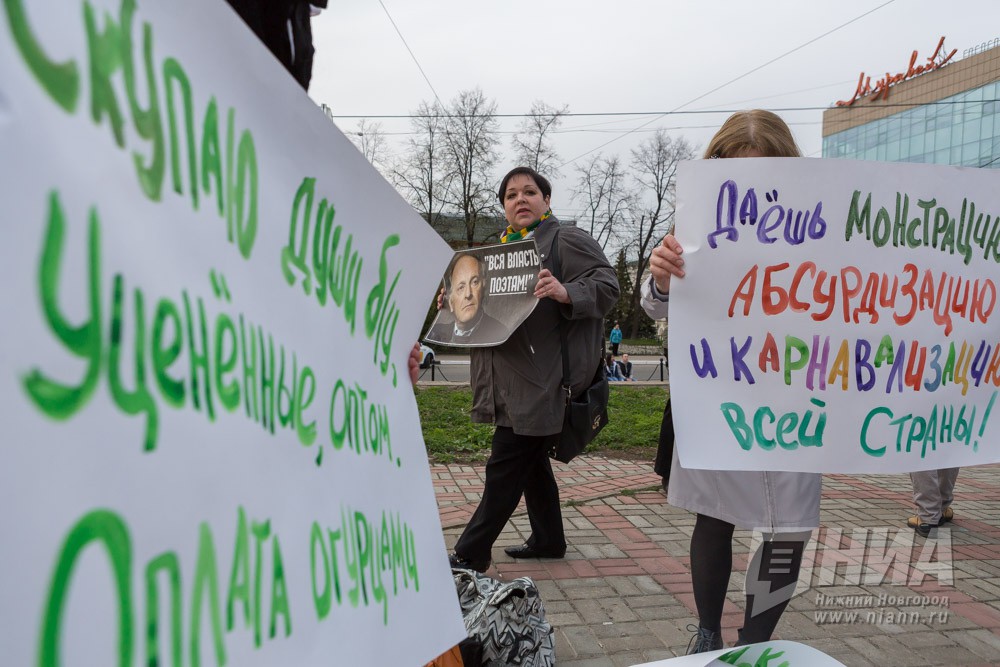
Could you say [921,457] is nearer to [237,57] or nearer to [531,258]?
[531,258]

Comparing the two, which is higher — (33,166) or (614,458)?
(33,166)

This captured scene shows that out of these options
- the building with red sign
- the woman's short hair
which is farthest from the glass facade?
the woman's short hair

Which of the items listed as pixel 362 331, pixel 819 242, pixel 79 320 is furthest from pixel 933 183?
pixel 79 320

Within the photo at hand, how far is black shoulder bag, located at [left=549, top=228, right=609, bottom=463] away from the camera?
3.46m

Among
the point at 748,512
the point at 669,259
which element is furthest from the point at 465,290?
the point at 748,512

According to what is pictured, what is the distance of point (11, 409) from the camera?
2.06 ft

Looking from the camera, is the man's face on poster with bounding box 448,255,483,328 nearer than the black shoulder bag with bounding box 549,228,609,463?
No

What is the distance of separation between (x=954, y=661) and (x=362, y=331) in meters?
2.70

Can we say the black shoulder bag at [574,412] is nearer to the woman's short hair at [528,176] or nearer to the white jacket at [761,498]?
the woman's short hair at [528,176]

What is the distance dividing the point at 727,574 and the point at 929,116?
53229mm

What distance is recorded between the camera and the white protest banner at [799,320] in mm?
2125

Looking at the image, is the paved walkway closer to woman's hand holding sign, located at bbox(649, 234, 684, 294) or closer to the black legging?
the black legging

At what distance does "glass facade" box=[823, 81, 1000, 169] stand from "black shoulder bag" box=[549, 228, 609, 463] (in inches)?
1679

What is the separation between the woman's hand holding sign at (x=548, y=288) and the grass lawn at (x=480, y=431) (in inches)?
128
